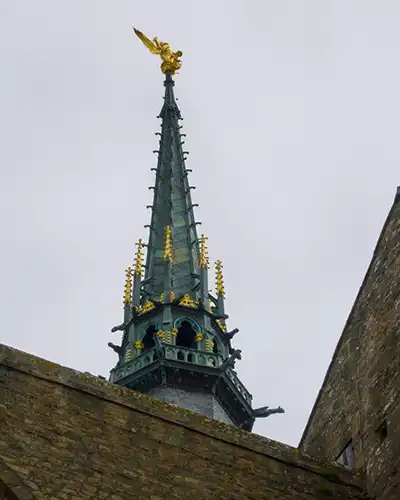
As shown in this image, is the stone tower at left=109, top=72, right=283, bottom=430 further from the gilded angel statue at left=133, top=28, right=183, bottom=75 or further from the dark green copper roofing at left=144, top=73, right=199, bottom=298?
the gilded angel statue at left=133, top=28, right=183, bottom=75

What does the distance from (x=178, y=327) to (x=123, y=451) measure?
79.9 ft

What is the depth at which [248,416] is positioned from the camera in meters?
34.8

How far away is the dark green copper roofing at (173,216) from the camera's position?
3972cm

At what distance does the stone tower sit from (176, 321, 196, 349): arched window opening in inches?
1.2

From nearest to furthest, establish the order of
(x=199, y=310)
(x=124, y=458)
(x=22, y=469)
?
1. (x=22, y=469)
2. (x=124, y=458)
3. (x=199, y=310)

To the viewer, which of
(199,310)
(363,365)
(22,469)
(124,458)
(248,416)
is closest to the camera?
(22,469)

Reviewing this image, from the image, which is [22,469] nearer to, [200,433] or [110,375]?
[200,433]

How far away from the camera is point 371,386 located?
1368 cm

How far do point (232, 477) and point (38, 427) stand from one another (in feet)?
7.11

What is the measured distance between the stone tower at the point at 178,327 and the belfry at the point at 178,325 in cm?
3

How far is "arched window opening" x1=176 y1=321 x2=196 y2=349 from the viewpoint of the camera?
3651cm

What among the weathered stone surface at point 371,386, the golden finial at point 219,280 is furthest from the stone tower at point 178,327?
the weathered stone surface at point 371,386

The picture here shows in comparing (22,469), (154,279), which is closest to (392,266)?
(22,469)

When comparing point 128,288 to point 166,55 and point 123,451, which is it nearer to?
point 166,55
